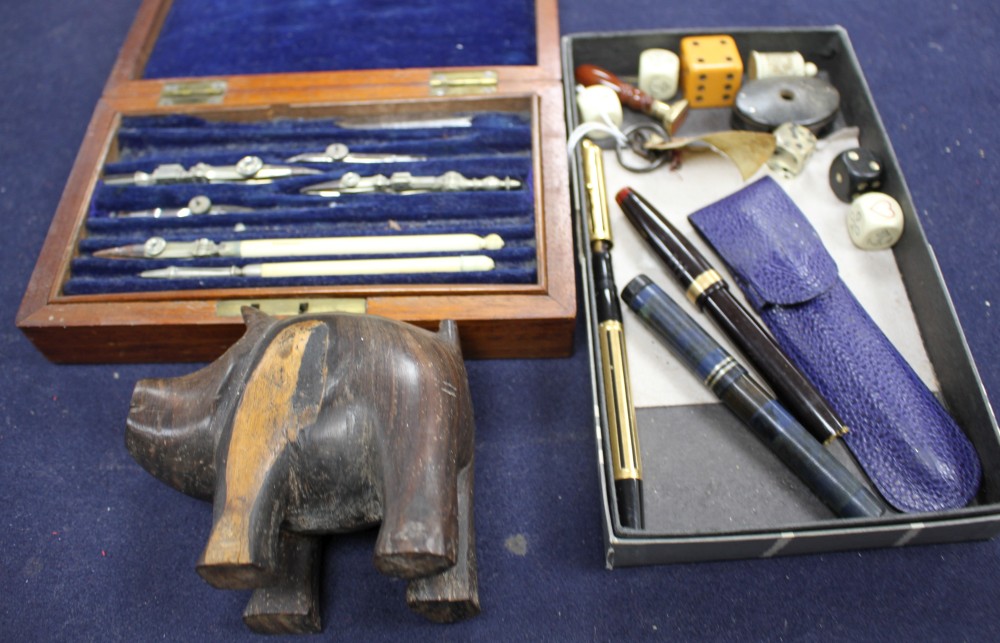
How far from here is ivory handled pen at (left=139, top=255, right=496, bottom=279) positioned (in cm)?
140

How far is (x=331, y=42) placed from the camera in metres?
1.79

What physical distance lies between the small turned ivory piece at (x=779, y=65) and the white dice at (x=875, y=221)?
33 cm

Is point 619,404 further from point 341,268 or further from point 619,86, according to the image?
point 619,86

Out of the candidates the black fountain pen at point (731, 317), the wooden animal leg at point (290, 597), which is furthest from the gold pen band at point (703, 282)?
the wooden animal leg at point (290, 597)

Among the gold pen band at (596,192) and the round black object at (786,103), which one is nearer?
the gold pen band at (596,192)

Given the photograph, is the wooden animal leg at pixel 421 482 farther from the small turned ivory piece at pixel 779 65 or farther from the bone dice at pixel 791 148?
the small turned ivory piece at pixel 779 65

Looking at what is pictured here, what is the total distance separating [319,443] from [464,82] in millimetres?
865

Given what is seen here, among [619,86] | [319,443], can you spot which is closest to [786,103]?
[619,86]

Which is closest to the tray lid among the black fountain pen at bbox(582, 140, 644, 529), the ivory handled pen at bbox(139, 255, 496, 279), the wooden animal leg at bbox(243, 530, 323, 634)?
the black fountain pen at bbox(582, 140, 644, 529)

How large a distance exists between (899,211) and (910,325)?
0.19m

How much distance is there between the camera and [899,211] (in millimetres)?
1398

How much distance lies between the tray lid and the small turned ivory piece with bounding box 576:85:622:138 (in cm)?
9

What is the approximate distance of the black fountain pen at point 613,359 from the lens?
1200 millimetres

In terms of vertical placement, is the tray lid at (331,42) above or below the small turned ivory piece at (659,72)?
below
